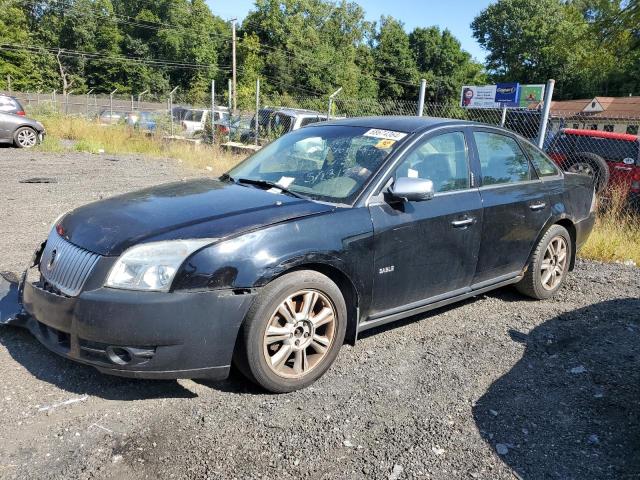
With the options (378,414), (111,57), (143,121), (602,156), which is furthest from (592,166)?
(111,57)

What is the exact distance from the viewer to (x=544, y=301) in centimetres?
516

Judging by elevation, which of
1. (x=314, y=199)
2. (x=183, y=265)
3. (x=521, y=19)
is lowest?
(x=183, y=265)

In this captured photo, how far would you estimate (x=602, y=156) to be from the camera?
1057 centimetres

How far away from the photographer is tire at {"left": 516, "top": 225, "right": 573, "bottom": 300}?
492cm

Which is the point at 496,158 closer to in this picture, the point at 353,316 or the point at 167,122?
the point at 353,316

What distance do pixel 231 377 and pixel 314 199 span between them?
50.3 inches

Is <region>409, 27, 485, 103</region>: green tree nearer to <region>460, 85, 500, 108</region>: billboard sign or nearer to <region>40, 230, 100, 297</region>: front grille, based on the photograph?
<region>460, 85, 500, 108</region>: billboard sign

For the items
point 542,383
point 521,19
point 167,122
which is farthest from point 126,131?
point 521,19

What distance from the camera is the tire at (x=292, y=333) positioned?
3055 millimetres

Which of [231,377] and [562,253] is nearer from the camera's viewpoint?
[231,377]

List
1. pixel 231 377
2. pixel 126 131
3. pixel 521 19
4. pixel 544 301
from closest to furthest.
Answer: pixel 231 377 < pixel 544 301 < pixel 126 131 < pixel 521 19

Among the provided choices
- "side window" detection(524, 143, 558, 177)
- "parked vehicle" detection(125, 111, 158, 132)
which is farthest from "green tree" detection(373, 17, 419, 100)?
"side window" detection(524, 143, 558, 177)

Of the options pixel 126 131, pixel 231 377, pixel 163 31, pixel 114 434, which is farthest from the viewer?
pixel 163 31

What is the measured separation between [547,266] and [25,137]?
52.7 ft
